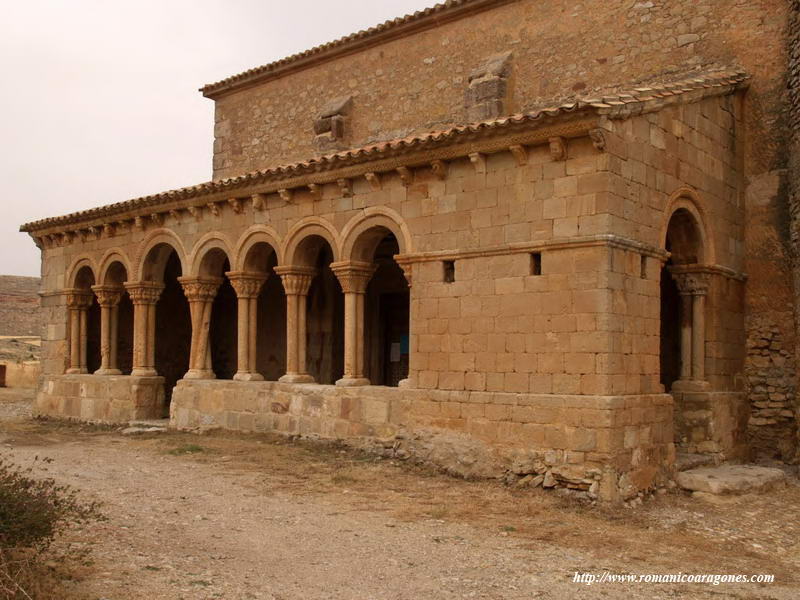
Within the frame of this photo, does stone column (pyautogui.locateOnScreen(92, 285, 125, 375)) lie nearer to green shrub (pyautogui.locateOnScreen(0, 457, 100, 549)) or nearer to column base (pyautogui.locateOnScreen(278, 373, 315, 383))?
column base (pyautogui.locateOnScreen(278, 373, 315, 383))

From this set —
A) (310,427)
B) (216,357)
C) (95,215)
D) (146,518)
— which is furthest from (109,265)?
(146,518)

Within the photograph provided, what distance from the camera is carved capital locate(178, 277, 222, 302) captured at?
13328mm

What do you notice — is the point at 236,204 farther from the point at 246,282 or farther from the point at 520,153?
the point at 520,153

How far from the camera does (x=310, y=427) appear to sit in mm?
11273

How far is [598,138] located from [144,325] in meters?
8.84

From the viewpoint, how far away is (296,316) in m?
12.1

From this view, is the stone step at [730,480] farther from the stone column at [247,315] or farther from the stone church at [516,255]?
the stone column at [247,315]

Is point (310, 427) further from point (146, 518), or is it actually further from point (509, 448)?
point (146, 518)

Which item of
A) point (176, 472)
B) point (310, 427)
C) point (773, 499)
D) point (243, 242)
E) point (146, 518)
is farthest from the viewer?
point (243, 242)

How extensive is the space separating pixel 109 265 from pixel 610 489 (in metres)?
9.87

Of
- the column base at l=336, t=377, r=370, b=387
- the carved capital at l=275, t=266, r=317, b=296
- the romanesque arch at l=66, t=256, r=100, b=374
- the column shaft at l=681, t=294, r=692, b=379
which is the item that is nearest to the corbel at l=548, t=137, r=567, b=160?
the column shaft at l=681, t=294, r=692, b=379

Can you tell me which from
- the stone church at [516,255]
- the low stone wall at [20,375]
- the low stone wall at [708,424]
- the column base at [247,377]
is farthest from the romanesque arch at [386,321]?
the low stone wall at [20,375]

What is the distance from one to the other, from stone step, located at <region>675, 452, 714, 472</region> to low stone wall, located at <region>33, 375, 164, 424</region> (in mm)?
8457

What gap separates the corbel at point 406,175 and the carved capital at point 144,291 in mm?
5826
